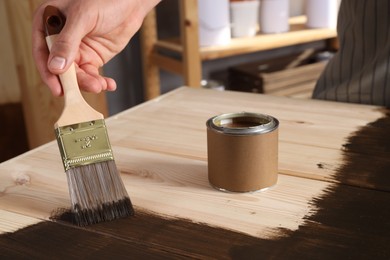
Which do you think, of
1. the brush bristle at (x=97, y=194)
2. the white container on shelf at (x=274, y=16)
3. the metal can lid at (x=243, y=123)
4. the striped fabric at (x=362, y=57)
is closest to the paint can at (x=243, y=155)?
the metal can lid at (x=243, y=123)

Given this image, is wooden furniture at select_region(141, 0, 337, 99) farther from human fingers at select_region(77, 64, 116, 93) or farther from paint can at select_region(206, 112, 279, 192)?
paint can at select_region(206, 112, 279, 192)

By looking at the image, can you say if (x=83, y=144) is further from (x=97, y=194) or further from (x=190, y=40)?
(x=190, y=40)

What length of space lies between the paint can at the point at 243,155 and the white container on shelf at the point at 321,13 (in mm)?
1563

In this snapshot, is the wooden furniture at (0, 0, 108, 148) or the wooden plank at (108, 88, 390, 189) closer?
the wooden plank at (108, 88, 390, 189)

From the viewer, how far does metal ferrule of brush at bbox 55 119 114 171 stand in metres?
0.69

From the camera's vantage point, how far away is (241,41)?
202 cm

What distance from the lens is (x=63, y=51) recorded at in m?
0.74

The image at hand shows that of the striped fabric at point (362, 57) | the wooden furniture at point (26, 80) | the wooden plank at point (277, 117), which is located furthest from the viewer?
the wooden furniture at point (26, 80)

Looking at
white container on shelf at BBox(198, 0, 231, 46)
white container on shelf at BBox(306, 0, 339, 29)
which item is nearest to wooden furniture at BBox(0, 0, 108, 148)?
white container on shelf at BBox(198, 0, 231, 46)

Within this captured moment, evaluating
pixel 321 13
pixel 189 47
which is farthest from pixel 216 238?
pixel 321 13

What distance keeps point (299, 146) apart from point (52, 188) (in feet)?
1.32

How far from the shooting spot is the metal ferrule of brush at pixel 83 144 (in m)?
0.69

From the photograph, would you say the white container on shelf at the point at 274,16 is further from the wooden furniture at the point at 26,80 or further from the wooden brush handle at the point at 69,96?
the wooden brush handle at the point at 69,96

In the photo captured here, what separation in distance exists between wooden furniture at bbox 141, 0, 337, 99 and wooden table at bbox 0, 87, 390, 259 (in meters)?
0.85
